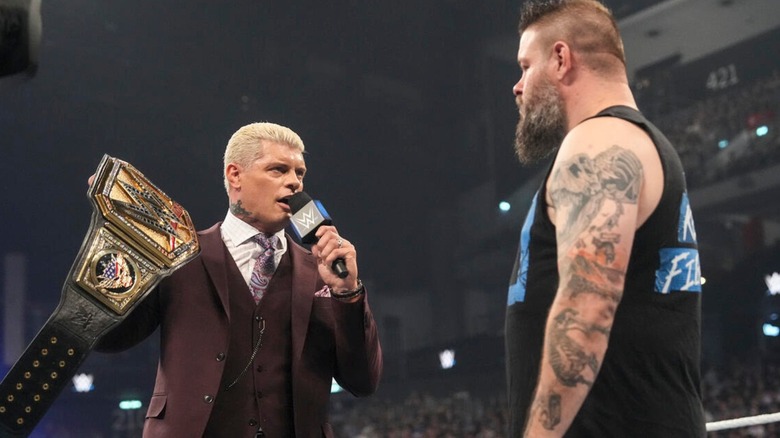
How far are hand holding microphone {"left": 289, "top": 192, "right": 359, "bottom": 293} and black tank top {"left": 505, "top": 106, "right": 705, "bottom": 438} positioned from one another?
674mm

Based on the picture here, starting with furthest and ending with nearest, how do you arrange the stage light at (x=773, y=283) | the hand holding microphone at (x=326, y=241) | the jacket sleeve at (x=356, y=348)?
the stage light at (x=773, y=283) < the jacket sleeve at (x=356, y=348) < the hand holding microphone at (x=326, y=241)

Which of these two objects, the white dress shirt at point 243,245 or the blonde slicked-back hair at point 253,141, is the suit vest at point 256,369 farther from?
the blonde slicked-back hair at point 253,141

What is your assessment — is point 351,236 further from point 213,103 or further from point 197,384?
point 197,384

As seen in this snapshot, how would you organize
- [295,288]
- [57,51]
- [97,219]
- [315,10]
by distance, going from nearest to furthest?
[97,219] → [295,288] → [57,51] → [315,10]

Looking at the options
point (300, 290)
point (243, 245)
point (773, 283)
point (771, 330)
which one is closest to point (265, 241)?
point (243, 245)

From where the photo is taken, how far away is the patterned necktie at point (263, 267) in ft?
6.82

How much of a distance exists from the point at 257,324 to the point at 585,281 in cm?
105

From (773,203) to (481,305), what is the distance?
5649 millimetres

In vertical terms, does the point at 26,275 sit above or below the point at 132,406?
above

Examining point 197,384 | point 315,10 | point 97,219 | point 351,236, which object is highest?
point 315,10

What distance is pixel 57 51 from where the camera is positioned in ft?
47.6


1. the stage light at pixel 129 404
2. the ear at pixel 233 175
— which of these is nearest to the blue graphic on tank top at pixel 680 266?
the ear at pixel 233 175

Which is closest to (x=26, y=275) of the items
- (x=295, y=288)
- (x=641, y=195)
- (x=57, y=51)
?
(x=57, y=51)

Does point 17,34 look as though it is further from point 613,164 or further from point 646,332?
point 646,332
